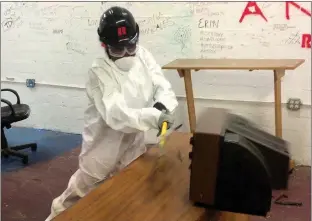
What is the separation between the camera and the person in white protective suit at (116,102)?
69.0 inches

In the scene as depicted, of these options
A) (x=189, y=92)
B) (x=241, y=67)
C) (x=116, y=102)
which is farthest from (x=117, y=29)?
(x=189, y=92)

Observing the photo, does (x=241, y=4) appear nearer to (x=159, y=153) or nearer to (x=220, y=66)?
(x=220, y=66)

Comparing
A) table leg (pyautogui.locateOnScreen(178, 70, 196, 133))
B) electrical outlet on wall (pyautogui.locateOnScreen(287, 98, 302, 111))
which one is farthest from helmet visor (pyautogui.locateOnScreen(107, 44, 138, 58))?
electrical outlet on wall (pyautogui.locateOnScreen(287, 98, 302, 111))

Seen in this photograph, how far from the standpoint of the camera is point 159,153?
5.44 ft

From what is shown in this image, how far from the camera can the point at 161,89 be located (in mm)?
2035

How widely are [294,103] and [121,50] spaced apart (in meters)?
1.73

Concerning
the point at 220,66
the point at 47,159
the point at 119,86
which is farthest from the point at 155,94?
the point at 47,159

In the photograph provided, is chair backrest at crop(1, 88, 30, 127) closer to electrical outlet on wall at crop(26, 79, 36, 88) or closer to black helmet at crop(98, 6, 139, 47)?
electrical outlet on wall at crop(26, 79, 36, 88)

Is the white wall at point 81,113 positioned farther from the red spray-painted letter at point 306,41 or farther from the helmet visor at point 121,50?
the helmet visor at point 121,50

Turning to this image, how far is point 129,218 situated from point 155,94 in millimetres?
970

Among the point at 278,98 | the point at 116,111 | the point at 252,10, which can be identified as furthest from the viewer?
the point at 252,10

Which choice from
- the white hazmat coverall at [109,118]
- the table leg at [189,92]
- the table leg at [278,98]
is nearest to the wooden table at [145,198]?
the white hazmat coverall at [109,118]

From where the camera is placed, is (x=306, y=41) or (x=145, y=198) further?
(x=306, y=41)

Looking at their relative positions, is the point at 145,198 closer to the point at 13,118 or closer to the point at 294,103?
the point at 294,103
